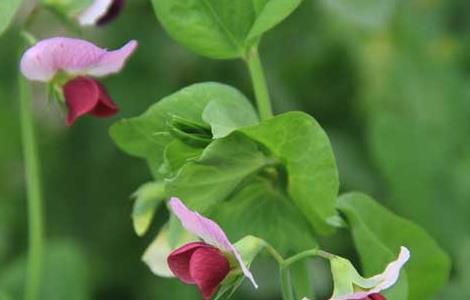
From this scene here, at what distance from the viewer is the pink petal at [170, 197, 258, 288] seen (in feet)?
3.55

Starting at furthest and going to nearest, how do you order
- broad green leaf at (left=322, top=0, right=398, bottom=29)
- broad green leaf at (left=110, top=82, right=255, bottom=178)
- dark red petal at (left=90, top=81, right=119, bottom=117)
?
broad green leaf at (left=322, top=0, right=398, bottom=29)
dark red petal at (left=90, top=81, right=119, bottom=117)
broad green leaf at (left=110, top=82, right=255, bottom=178)

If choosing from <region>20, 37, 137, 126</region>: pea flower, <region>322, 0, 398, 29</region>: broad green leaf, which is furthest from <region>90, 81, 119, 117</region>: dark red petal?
<region>322, 0, 398, 29</region>: broad green leaf

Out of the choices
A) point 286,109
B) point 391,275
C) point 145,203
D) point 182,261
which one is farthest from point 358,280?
point 286,109

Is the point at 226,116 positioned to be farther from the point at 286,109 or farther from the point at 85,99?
the point at 286,109

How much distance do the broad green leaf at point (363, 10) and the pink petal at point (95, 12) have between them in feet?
1.86

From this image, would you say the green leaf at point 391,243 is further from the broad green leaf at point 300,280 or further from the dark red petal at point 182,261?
the dark red petal at point 182,261

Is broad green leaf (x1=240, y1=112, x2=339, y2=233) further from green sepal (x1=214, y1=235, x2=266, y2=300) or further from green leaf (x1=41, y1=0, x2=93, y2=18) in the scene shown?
green leaf (x1=41, y1=0, x2=93, y2=18)

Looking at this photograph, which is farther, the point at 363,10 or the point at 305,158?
the point at 363,10

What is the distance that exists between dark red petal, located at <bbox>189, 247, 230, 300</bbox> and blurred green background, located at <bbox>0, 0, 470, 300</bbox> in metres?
0.83

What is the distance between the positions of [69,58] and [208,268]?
0.28 meters

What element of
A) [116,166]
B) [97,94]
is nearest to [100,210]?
[116,166]

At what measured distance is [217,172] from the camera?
1.22 m

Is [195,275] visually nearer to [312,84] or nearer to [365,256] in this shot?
[365,256]

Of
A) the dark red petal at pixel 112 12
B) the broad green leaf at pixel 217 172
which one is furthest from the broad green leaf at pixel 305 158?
the dark red petal at pixel 112 12
